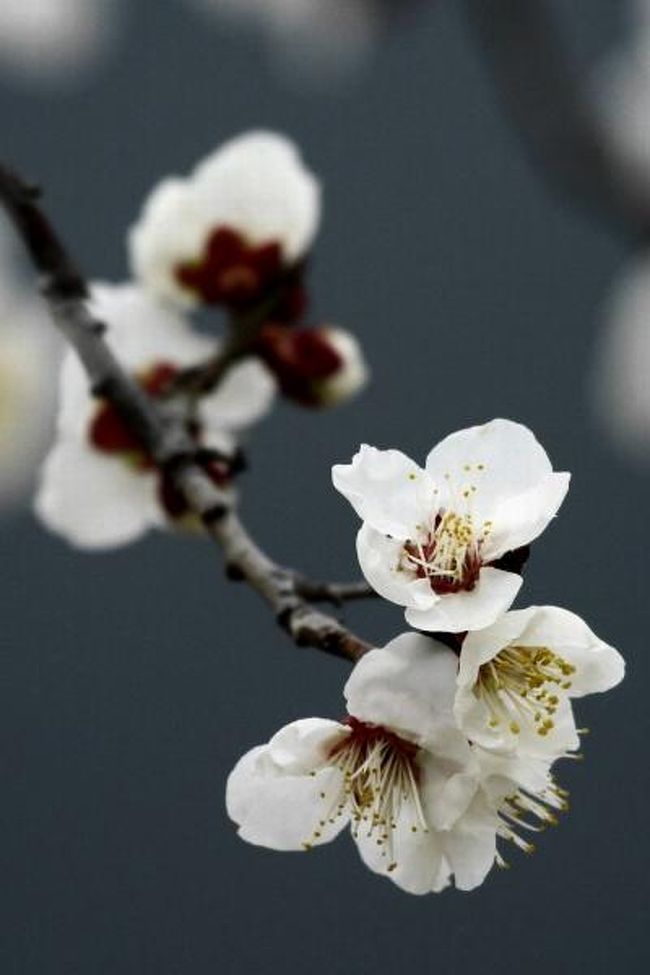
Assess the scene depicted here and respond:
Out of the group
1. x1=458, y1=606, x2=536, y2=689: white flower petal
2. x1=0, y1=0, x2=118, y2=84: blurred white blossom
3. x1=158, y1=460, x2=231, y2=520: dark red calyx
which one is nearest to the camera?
x1=458, y1=606, x2=536, y2=689: white flower petal

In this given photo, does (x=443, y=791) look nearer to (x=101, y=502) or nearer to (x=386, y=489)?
(x=386, y=489)

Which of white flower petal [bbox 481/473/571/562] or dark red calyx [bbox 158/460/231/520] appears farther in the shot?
dark red calyx [bbox 158/460/231/520]

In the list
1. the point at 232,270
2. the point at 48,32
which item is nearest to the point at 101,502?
the point at 232,270

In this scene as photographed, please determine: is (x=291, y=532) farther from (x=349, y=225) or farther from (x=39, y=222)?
(x=39, y=222)

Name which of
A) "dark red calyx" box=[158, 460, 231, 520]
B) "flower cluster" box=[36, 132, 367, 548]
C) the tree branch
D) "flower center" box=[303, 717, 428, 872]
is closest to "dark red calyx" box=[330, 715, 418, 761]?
"flower center" box=[303, 717, 428, 872]

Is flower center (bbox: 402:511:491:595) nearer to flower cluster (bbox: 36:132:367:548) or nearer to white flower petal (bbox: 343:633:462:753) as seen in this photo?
white flower petal (bbox: 343:633:462:753)

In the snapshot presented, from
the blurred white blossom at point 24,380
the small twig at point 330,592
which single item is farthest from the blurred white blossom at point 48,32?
the small twig at point 330,592

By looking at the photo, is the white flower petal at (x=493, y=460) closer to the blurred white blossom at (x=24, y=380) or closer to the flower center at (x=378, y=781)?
the flower center at (x=378, y=781)

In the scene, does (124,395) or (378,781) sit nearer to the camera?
(378,781)
